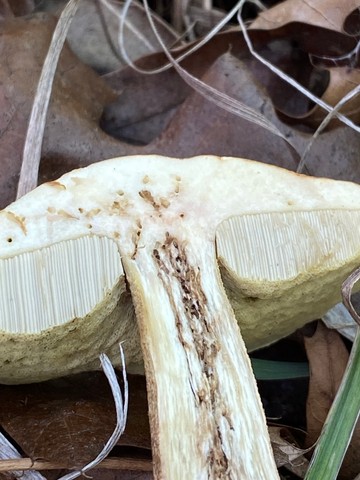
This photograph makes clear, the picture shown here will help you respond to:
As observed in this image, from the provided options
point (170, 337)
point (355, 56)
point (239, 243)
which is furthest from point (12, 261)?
point (355, 56)

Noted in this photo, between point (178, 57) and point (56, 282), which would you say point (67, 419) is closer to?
point (56, 282)

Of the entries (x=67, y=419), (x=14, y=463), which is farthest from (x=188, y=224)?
(x=14, y=463)

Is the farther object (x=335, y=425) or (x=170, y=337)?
(x=335, y=425)

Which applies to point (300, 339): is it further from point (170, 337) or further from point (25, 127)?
point (25, 127)

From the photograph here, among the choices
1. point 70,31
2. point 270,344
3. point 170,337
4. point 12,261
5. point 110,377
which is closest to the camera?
point 12,261

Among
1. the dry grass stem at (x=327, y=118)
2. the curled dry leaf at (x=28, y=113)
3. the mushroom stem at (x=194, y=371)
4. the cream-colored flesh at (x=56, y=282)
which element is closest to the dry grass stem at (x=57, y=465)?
the mushroom stem at (x=194, y=371)

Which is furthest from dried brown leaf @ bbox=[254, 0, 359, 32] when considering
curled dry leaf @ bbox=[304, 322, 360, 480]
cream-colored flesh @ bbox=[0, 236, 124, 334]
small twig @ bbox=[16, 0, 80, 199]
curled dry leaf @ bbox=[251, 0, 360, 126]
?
cream-colored flesh @ bbox=[0, 236, 124, 334]

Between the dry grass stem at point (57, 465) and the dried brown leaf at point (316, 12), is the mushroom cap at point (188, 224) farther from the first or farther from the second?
the dried brown leaf at point (316, 12)
